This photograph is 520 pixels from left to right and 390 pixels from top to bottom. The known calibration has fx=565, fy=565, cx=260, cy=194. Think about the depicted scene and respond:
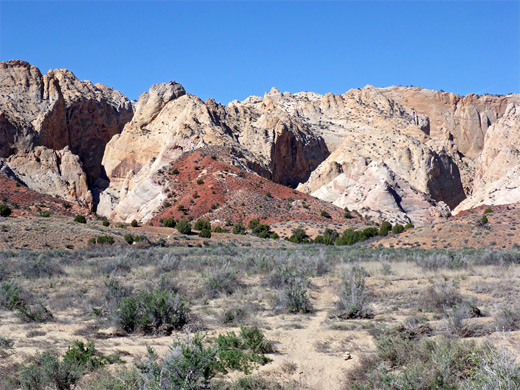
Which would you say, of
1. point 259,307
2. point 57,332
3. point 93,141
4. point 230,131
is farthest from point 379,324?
point 93,141

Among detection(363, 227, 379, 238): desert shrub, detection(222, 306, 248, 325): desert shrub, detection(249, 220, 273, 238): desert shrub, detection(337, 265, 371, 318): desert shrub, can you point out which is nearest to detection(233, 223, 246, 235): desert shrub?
detection(249, 220, 273, 238): desert shrub

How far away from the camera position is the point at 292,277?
15.6 meters

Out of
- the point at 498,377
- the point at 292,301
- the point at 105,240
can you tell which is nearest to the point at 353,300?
the point at 292,301

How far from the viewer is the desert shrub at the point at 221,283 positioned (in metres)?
15.6

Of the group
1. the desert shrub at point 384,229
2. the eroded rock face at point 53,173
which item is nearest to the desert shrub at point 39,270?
the desert shrub at point 384,229

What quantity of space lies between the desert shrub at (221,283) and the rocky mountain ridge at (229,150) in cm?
4175

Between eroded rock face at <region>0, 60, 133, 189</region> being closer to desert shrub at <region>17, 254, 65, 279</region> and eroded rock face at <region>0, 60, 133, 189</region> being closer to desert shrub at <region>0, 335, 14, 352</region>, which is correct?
desert shrub at <region>17, 254, 65, 279</region>

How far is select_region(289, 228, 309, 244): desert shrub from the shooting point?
44228 millimetres

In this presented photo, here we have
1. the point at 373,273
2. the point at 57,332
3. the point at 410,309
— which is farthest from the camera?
the point at 373,273

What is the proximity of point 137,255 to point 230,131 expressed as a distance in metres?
57.1

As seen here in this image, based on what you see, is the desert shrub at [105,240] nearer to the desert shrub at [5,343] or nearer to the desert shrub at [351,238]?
the desert shrub at [351,238]

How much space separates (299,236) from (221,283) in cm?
2953

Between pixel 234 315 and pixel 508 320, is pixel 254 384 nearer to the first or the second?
pixel 234 315

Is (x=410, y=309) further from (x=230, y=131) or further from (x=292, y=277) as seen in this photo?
(x=230, y=131)
